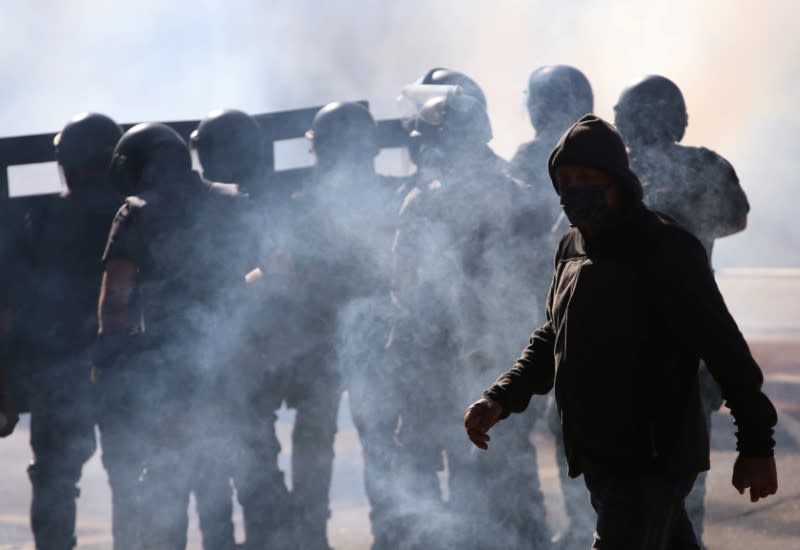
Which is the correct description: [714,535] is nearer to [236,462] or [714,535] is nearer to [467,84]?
[236,462]

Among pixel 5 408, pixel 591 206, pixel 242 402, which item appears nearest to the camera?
pixel 591 206

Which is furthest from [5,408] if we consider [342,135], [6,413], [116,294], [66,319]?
[342,135]

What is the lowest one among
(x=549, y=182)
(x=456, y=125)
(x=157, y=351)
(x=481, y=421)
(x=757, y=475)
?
(x=757, y=475)

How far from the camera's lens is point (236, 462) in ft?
13.6

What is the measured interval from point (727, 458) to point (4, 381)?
151 inches

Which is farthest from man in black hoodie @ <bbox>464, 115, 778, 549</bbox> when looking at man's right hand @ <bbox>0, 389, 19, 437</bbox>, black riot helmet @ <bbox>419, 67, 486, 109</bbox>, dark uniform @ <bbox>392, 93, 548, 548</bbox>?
black riot helmet @ <bbox>419, 67, 486, 109</bbox>

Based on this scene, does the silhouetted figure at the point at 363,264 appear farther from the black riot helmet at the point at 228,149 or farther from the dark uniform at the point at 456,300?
the black riot helmet at the point at 228,149

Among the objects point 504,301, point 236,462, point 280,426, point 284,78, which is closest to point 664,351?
point 504,301

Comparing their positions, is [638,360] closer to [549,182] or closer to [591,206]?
[591,206]

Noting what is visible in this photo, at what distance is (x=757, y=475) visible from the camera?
214 centimetres

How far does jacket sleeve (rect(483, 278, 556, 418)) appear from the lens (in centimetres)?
254

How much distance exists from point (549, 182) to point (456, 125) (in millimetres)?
432

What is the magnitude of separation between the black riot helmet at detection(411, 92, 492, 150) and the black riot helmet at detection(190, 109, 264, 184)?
0.74 metres

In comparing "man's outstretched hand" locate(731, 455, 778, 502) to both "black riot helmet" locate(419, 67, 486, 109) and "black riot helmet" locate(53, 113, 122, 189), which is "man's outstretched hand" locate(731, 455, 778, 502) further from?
"black riot helmet" locate(419, 67, 486, 109)
